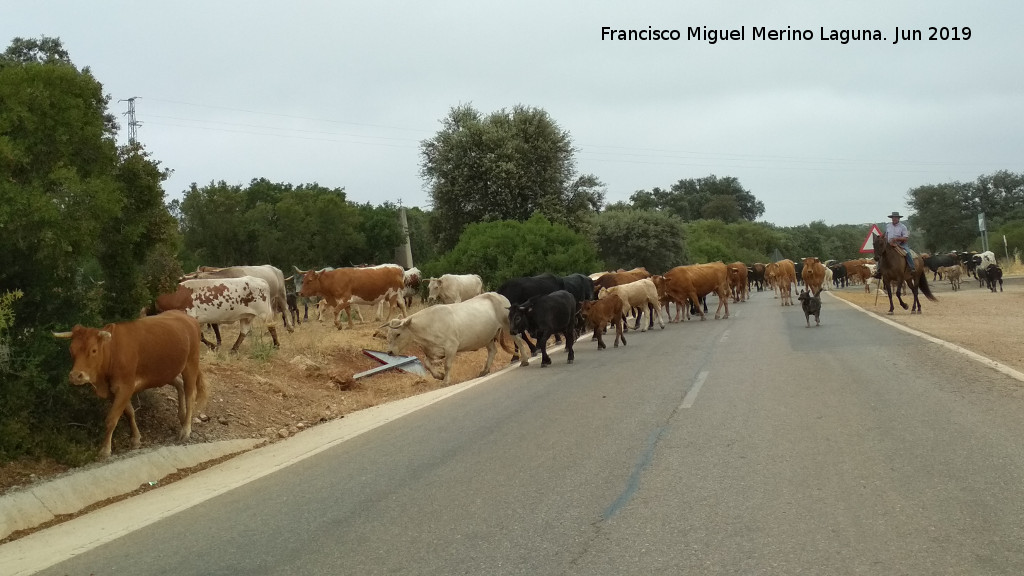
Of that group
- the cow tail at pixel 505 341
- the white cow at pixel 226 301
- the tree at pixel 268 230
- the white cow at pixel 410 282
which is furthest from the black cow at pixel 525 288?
the tree at pixel 268 230

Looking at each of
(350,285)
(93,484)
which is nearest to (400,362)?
(350,285)

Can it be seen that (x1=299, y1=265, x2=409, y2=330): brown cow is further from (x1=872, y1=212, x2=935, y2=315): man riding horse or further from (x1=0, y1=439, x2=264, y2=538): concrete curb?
(x1=0, y1=439, x2=264, y2=538): concrete curb

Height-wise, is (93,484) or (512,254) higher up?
(512,254)

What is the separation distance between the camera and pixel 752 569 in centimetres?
540

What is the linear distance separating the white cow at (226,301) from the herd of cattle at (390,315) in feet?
0.07

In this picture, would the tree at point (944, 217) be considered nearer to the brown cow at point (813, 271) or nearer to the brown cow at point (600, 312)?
the brown cow at point (813, 271)

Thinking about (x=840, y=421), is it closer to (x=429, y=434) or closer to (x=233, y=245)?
(x=429, y=434)

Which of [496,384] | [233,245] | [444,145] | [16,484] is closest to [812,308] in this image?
[496,384]

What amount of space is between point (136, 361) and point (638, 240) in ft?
194

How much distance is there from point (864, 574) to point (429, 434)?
6373 mm

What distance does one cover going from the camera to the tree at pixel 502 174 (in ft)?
160

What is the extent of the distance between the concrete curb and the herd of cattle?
1.35 feet

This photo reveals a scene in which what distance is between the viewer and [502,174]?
1892 inches

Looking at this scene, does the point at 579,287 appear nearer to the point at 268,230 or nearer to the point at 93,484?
the point at 93,484
